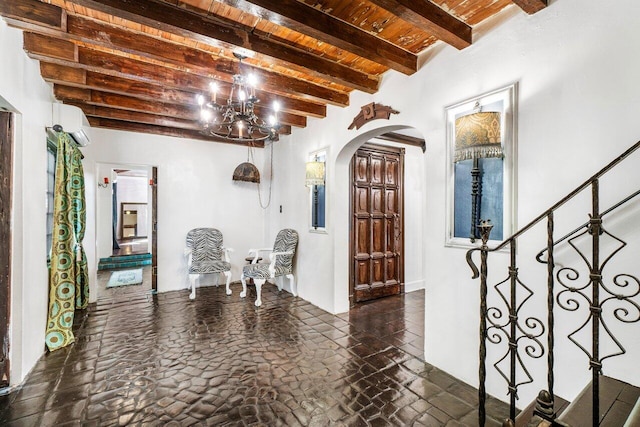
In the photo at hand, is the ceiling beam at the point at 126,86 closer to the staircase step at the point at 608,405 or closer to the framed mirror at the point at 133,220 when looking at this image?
the staircase step at the point at 608,405

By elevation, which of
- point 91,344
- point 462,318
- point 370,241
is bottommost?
point 91,344

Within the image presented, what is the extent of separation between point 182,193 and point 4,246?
2.91 meters

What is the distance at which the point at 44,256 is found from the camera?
2770 millimetres

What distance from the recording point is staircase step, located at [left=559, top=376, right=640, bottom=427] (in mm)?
1243

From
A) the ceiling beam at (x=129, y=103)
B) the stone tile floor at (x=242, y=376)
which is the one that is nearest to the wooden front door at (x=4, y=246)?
Answer: the stone tile floor at (x=242, y=376)

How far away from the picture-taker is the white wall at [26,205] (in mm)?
2192

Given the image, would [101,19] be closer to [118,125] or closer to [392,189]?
[118,125]

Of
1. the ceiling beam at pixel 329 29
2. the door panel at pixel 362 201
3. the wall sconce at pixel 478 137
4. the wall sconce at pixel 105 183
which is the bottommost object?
the door panel at pixel 362 201

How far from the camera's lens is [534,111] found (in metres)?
1.92

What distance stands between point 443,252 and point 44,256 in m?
3.72

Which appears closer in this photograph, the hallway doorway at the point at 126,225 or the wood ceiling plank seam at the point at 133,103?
the wood ceiling plank seam at the point at 133,103

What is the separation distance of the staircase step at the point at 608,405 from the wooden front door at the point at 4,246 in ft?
11.7

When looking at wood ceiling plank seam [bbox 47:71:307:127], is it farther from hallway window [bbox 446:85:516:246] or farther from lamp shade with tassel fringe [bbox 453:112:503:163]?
lamp shade with tassel fringe [bbox 453:112:503:163]

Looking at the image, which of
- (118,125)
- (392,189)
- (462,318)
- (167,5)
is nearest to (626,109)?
(462,318)
